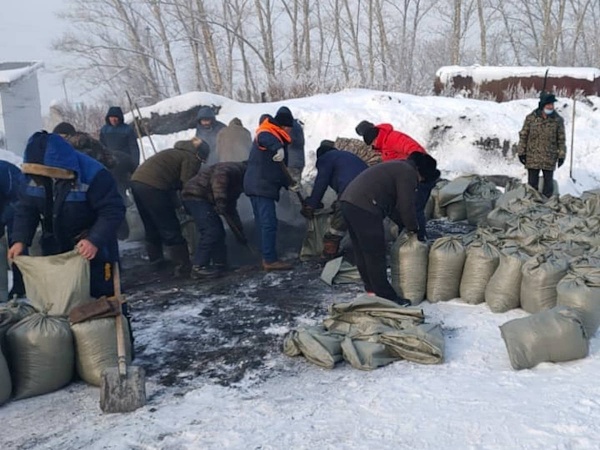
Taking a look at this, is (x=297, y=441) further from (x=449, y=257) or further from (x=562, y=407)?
(x=449, y=257)

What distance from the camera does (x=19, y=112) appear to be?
1424 cm

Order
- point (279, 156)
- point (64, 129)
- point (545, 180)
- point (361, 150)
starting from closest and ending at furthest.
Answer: point (279, 156), point (64, 129), point (361, 150), point (545, 180)

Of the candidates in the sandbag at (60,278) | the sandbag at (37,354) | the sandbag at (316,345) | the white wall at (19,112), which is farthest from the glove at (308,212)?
the white wall at (19,112)

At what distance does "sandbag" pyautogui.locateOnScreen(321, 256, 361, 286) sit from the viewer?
17.8 feet

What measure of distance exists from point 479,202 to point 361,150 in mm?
1601

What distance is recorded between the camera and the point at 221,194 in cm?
578

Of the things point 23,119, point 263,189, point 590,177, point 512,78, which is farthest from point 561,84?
point 23,119

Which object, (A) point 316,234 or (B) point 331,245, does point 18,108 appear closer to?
(A) point 316,234

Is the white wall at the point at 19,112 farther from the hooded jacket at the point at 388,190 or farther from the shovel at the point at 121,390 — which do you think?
the shovel at the point at 121,390

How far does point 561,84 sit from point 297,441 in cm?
1385

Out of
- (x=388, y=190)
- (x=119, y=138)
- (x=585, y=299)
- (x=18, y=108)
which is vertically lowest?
(x=585, y=299)

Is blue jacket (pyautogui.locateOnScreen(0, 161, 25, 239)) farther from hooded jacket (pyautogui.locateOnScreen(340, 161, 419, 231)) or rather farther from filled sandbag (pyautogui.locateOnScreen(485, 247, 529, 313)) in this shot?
filled sandbag (pyautogui.locateOnScreen(485, 247, 529, 313))

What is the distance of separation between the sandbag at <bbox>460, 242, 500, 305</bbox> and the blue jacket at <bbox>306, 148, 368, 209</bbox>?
143 centimetres

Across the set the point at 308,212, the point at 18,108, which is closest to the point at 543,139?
the point at 308,212
